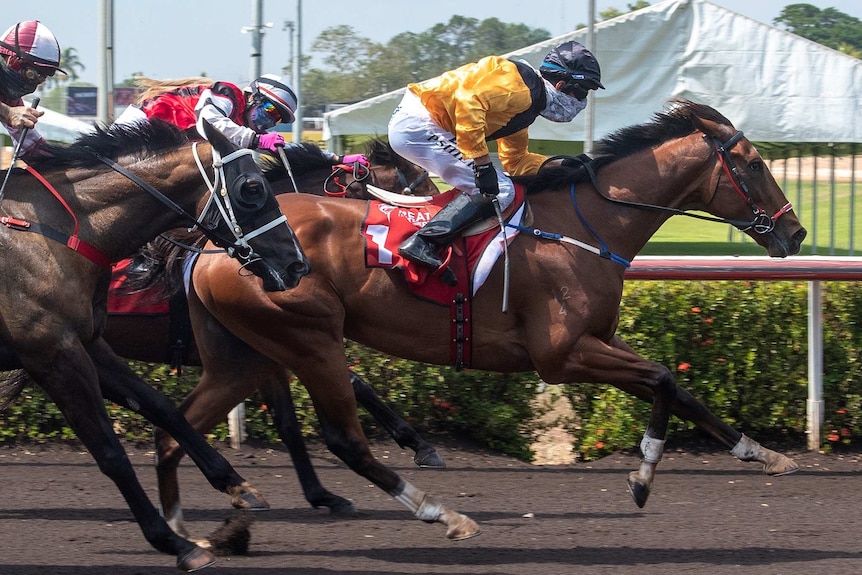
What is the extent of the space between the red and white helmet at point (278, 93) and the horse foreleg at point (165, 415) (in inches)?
71.1

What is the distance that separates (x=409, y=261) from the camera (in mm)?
4199

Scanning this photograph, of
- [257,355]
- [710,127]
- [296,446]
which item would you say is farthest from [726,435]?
[257,355]

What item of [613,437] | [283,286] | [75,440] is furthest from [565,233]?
[75,440]

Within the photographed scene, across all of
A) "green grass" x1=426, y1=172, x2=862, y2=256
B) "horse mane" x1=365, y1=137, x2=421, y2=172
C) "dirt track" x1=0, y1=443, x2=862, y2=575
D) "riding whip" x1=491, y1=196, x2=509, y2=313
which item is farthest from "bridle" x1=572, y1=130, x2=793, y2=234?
"green grass" x1=426, y1=172, x2=862, y2=256

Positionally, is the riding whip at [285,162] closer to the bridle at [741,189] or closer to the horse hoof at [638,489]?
the bridle at [741,189]

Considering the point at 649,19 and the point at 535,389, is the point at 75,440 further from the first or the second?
the point at 649,19

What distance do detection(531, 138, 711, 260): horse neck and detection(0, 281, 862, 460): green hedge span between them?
43.6 inches

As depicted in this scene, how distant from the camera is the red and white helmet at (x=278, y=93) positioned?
538cm

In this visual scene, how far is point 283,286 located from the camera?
3678 mm

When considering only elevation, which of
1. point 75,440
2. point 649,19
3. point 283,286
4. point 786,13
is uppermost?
point 786,13

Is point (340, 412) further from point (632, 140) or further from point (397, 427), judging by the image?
point (632, 140)

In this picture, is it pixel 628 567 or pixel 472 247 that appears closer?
pixel 628 567

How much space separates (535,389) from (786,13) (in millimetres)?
51560

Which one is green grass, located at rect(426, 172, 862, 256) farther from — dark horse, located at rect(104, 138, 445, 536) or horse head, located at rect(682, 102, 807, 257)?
horse head, located at rect(682, 102, 807, 257)
